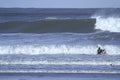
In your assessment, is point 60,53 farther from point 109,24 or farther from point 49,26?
point 49,26

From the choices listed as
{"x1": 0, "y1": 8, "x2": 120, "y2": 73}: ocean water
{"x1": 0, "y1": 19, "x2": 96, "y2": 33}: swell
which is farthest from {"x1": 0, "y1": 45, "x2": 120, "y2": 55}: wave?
{"x1": 0, "y1": 19, "x2": 96, "y2": 33}: swell

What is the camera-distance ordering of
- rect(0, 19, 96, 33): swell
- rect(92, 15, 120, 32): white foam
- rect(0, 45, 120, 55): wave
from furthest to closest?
rect(0, 19, 96, 33): swell
rect(92, 15, 120, 32): white foam
rect(0, 45, 120, 55): wave

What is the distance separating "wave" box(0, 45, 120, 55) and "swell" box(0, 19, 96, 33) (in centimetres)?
1304

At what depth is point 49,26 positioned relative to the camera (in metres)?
42.7

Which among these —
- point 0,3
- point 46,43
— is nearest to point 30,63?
point 46,43

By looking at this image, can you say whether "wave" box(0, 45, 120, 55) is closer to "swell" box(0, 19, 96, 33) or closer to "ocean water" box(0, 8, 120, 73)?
"ocean water" box(0, 8, 120, 73)

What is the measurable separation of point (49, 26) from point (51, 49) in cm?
1784

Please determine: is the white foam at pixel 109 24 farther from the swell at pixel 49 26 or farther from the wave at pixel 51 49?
the wave at pixel 51 49

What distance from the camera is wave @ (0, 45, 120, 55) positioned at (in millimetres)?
24594

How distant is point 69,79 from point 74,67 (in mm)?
1945

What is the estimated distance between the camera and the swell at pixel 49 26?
39909mm

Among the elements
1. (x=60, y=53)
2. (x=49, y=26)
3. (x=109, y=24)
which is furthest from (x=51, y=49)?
(x=49, y=26)

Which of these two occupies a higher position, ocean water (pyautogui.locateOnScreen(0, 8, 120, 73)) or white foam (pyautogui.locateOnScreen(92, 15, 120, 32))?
white foam (pyautogui.locateOnScreen(92, 15, 120, 32))

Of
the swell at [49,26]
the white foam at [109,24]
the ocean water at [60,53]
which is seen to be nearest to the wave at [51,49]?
the ocean water at [60,53]
